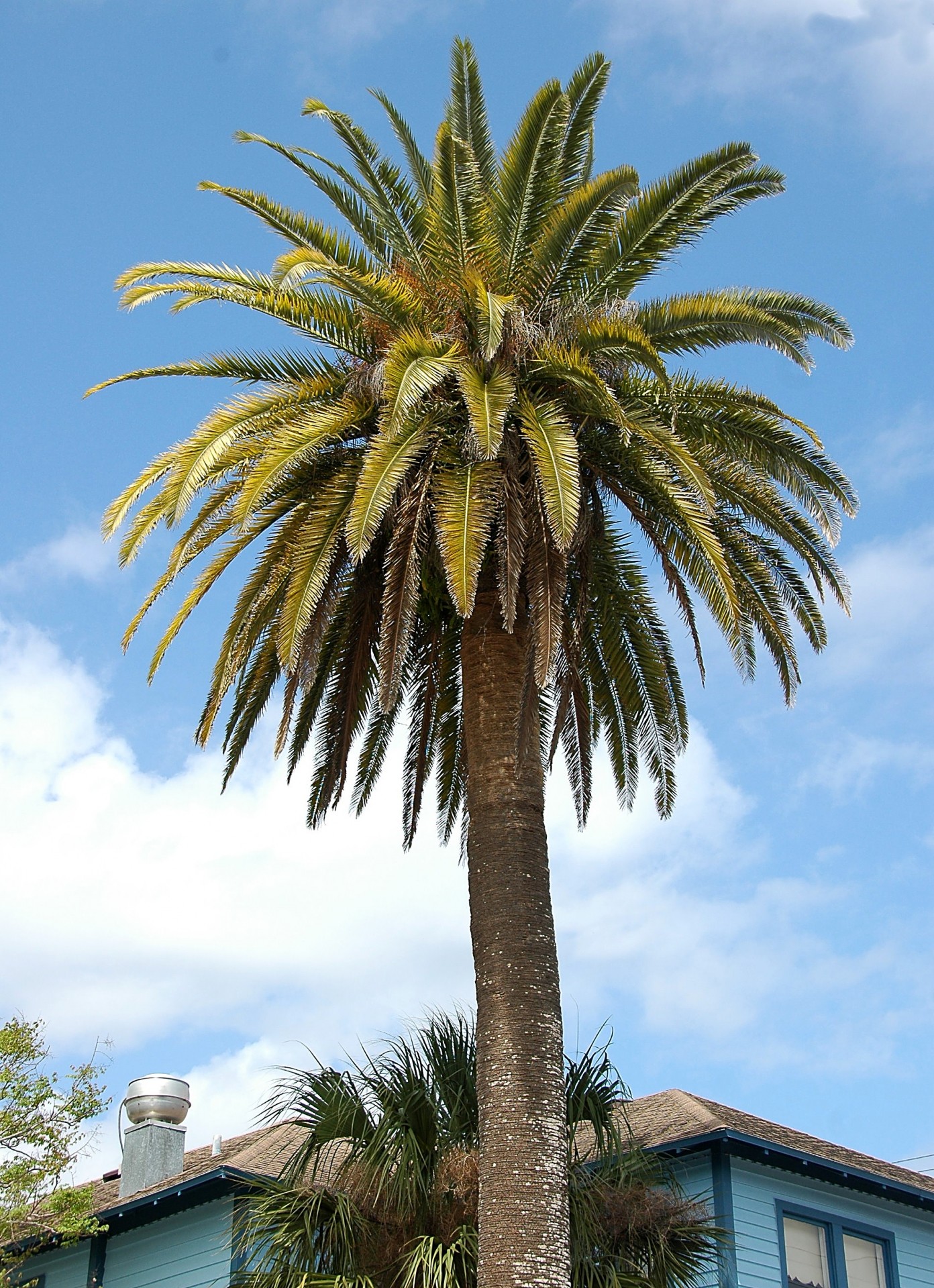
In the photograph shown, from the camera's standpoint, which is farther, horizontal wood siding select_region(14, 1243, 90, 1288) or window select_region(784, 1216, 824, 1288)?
horizontal wood siding select_region(14, 1243, 90, 1288)

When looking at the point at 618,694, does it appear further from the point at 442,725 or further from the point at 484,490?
the point at 484,490

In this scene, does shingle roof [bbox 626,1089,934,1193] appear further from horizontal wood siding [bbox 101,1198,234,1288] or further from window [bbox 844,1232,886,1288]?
horizontal wood siding [bbox 101,1198,234,1288]

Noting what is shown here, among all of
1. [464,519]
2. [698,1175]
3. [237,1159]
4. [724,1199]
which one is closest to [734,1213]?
[724,1199]

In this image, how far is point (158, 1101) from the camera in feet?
77.6

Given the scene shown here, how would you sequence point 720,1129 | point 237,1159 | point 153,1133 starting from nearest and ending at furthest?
1. point 720,1129
2. point 237,1159
3. point 153,1133

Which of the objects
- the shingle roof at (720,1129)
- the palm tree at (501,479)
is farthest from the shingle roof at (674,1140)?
the palm tree at (501,479)

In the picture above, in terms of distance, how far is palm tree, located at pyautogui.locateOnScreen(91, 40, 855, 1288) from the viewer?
13.8m

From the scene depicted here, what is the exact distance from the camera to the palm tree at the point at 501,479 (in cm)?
1384

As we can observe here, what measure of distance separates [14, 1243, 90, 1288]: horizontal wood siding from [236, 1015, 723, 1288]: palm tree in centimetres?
647

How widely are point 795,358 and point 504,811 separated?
5.90m

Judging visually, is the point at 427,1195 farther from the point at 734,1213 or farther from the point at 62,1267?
the point at 62,1267

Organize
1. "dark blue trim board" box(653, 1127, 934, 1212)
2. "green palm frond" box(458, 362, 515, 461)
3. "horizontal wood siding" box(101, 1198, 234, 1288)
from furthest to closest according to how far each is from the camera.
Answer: "horizontal wood siding" box(101, 1198, 234, 1288), "dark blue trim board" box(653, 1127, 934, 1212), "green palm frond" box(458, 362, 515, 461)

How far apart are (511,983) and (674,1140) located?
6446mm

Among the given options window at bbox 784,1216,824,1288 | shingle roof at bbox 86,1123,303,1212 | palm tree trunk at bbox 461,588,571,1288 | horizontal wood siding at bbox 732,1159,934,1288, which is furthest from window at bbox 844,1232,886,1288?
palm tree trunk at bbox 461,588,571,1288
